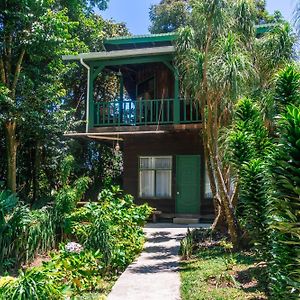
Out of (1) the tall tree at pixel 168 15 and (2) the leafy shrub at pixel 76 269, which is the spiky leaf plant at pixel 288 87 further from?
(1) the tall tree at pixel 168 15

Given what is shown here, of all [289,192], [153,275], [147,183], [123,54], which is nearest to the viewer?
[289,192]

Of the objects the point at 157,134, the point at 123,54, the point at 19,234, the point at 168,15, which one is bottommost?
the point at 19,234

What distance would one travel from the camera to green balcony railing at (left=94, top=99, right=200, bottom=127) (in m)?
13.6

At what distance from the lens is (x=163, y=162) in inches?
575

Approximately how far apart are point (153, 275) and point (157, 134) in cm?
741

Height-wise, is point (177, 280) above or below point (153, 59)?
below

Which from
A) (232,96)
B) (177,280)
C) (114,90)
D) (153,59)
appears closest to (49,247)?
(177,280)

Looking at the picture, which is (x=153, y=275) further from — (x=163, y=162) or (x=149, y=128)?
(x=163, y=162)

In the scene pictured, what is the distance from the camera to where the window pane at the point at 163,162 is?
14.5m

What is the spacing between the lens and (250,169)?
5.62m

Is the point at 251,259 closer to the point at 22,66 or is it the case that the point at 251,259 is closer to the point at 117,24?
the point at 22,66

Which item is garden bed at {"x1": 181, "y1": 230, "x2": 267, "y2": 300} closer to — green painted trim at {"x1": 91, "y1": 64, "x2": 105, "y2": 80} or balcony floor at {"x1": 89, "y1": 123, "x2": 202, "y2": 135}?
balcony floor at {"x1": 89, "y1": 123, "x2": 202, "y2": 135}

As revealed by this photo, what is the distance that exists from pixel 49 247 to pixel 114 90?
40.4ft

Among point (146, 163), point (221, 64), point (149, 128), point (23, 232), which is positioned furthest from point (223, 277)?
point (146, 163)
